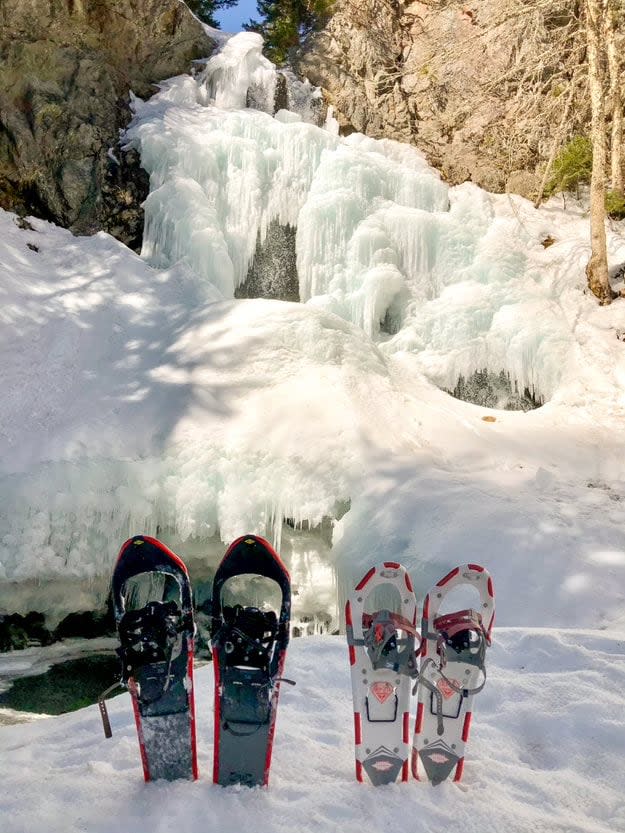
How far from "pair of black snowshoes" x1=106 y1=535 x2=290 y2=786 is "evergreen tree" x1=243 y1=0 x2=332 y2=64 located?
15.5 metres

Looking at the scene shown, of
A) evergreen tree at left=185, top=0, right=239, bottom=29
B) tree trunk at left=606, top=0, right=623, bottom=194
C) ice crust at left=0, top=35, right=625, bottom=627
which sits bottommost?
ice crust at left=0, top=35, right=625, bottom=627

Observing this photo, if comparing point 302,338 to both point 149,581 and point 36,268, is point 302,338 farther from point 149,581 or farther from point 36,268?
point 36,268

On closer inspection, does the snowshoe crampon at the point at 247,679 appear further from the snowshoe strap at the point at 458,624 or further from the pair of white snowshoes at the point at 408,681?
the snowshoe strap at the point at 458,624

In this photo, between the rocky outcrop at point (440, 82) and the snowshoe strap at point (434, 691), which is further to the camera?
the rocky outcrop at point (440, 82)

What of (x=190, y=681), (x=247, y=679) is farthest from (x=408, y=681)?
(x=190, y=681)

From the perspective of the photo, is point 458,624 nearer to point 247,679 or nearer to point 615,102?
point 247,679

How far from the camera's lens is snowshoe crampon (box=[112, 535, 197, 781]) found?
2533mm

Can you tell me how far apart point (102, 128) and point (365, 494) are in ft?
31.2

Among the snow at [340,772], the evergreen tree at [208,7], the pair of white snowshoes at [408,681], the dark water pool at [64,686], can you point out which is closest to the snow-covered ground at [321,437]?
the snow at [340,772]

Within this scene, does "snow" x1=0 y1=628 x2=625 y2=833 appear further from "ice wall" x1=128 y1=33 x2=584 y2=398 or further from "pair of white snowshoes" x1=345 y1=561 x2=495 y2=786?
"ice wall" x1=128 y1=33 x2=584 y2=398

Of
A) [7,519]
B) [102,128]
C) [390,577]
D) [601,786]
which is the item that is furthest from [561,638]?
[102,128]

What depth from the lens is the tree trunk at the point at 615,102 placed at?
1017 cm

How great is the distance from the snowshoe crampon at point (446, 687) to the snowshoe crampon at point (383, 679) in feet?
0.30

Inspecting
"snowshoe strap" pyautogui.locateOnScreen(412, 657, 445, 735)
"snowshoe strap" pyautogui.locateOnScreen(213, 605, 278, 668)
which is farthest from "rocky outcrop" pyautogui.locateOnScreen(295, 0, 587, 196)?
"snowshoe strap" pyautogui.locateOnScreen(213, 605, 278, 668)
